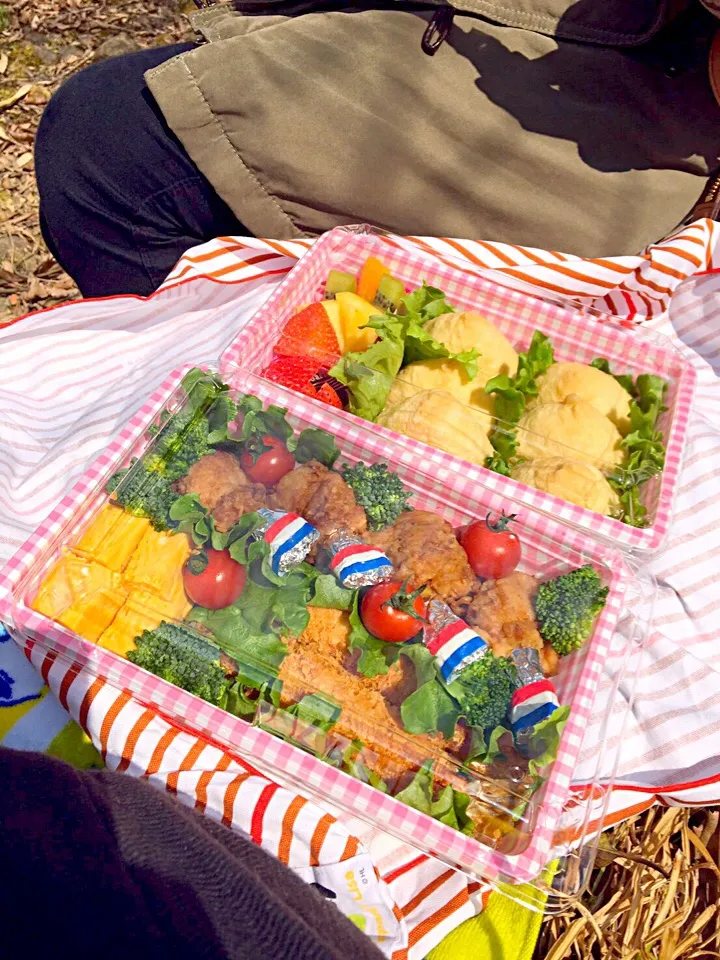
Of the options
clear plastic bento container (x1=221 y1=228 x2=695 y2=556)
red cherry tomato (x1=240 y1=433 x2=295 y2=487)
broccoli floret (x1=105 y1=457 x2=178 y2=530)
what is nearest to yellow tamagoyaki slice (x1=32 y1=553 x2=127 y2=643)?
broccoli floret (x1=105 y1=457 x2=178 y2=530)

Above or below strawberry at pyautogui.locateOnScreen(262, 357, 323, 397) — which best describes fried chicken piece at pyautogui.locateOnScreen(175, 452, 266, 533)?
below

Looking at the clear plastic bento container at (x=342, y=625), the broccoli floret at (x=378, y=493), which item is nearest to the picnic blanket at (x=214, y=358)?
the clear plastic bento container at (x=342, y=625)

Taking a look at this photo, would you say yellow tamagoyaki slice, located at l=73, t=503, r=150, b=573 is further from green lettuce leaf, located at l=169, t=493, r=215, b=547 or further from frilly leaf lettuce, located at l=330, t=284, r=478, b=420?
frilly leaf lettuce, located at l=330, t=284, r=478, b=420

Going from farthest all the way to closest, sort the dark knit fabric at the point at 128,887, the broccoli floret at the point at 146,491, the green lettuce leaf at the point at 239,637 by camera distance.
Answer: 1. the broccoli floret at the point at 146,491
2. the green lettuce leaf at the point at 239,637
3. the dark knit fabric at the point at 128,887

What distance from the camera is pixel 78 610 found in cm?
137

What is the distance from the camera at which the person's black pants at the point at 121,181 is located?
1.99 metres

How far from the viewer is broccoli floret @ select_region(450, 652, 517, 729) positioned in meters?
1.30

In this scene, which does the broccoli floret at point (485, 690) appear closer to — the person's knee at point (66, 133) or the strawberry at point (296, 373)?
the strawberry at point (296, 373)

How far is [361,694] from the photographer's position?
4.41 ft

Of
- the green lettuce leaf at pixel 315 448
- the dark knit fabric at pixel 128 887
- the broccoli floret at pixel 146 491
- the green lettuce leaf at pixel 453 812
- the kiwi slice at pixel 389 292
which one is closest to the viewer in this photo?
the dark knit fabric at pixel 128 887

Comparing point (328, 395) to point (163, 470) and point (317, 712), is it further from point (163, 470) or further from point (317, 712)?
point (317, 712)

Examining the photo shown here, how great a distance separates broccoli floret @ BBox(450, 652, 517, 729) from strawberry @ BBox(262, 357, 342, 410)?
2.38 ft

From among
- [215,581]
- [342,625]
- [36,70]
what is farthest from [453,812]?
[36,70]

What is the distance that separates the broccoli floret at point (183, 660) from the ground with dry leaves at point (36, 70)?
7.67 feet
